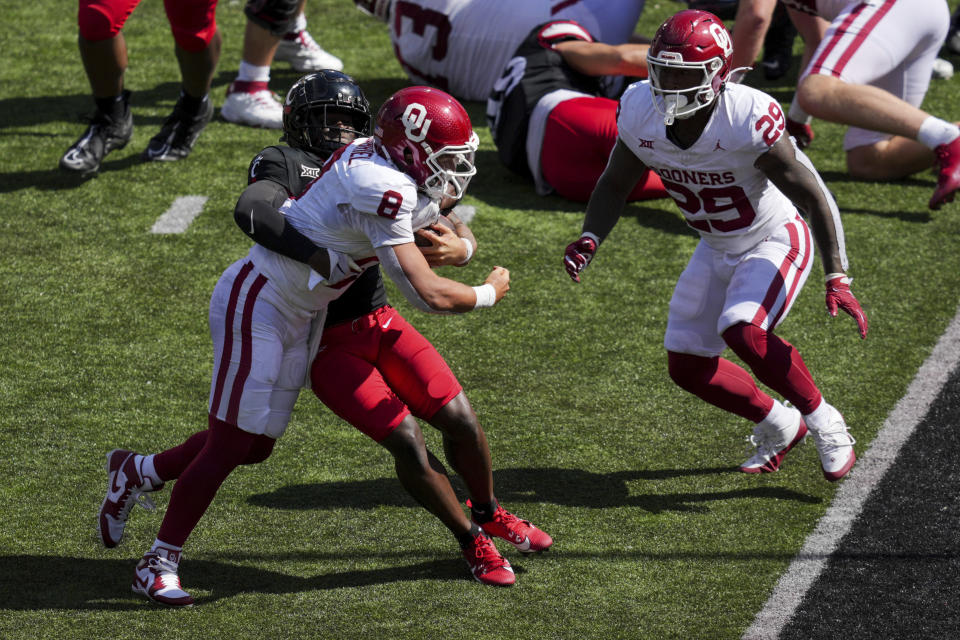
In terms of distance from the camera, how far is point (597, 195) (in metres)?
4.16

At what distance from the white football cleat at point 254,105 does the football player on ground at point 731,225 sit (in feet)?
10.4

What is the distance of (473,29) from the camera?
7039mm

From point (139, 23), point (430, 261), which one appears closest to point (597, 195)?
point (430, 261)

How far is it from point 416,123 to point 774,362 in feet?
4.48

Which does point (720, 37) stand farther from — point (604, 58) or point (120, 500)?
point (604, 58)

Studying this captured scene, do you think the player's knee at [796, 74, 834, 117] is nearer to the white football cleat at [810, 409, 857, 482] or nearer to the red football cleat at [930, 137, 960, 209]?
the red football cleat at [930, 137, 960, 209]

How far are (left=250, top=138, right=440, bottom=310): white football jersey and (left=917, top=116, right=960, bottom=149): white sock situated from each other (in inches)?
125

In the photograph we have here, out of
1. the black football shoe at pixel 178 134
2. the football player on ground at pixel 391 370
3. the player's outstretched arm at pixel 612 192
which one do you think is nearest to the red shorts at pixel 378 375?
the football player on ground at pixel 391 370

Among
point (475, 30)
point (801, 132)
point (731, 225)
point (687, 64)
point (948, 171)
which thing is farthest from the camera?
point (475, 30)

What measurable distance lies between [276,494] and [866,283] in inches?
112

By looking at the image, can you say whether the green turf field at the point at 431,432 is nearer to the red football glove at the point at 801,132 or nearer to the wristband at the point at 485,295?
the red football glove at the point at 801,132

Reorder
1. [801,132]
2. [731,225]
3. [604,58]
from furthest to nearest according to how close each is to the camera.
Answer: [801,132]
[604,58]
[731,225]

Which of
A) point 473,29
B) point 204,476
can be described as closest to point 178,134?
point 473,29

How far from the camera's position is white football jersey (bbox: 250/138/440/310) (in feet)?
10.7
